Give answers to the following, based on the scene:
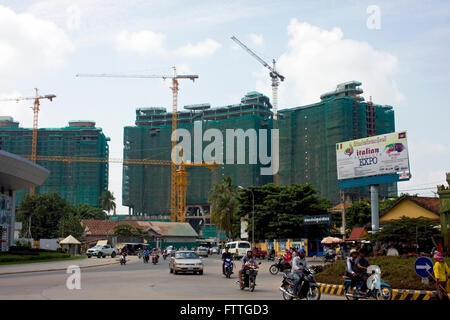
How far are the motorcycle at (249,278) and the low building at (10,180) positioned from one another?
3754 cm

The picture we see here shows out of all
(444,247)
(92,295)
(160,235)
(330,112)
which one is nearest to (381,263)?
(92,295)

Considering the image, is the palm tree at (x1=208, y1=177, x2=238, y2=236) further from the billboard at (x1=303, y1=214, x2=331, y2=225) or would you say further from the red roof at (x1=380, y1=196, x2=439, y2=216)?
the red roof at (x1=380, y1=196, x2=439, y2=216)

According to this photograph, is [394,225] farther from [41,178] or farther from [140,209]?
[140,209]

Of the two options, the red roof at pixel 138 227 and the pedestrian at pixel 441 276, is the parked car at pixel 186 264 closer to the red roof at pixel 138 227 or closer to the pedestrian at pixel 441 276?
the pedestrian at pixel 441 276

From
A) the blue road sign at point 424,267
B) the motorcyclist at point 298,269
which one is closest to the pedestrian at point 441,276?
the blue road sign at point 424,267

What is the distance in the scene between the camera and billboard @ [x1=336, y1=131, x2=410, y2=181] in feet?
160

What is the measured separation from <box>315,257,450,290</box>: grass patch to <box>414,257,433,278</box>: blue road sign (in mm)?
1276

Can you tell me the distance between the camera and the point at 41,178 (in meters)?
65.8

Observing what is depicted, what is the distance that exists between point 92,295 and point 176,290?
3.46 m

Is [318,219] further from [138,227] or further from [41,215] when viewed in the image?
[41,215]

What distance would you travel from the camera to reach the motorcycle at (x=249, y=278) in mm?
20484

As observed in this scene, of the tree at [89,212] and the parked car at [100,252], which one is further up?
the tree at [89,212]
